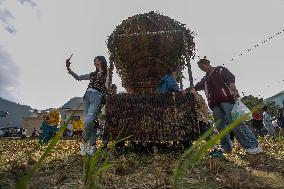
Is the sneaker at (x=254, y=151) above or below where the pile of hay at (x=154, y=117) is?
below

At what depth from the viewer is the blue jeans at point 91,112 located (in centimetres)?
612

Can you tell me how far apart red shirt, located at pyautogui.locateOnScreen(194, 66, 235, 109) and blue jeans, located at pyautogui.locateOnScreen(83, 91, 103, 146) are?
184 centimetres

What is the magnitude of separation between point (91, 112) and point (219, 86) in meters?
2.13

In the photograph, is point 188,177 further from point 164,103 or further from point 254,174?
point 164,103

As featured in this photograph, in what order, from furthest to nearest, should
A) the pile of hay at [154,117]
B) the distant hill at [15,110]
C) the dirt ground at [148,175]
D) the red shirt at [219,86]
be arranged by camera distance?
the distant hill at [15,110] < the red shirt at [219,86] < the pile of hay at [154,117] < the dirt ground at [148,175]

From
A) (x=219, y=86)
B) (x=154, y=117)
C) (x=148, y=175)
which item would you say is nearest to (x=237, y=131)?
(x=219, y=86)

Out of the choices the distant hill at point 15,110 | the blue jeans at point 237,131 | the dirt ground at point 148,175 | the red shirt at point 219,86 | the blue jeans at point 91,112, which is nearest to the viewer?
the dirt ground at point 148,175

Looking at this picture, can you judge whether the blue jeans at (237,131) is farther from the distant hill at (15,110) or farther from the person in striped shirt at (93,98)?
the distant hill at (15,110)

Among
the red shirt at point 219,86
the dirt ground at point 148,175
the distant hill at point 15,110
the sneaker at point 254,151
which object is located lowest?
the dirt ground at point 148,175

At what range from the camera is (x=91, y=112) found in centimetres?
617

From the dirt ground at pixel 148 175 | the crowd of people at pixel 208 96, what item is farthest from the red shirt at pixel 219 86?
the dirt ground at pixel 148 175

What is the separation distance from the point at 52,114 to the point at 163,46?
5.70m

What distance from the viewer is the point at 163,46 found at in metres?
8.31

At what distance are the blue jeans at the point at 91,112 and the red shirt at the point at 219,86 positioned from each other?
1844mm
